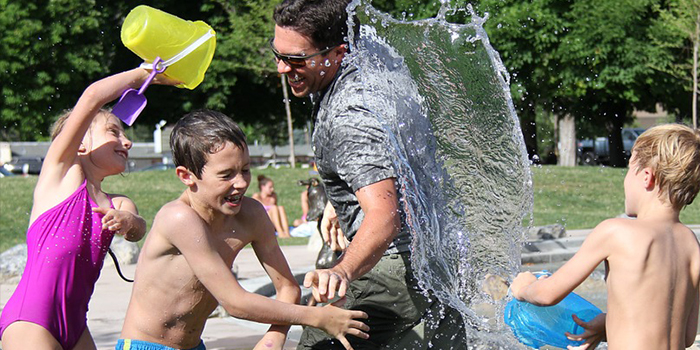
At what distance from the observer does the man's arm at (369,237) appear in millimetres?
2641

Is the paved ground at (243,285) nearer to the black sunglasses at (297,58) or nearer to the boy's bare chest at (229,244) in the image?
the boy's bare chest at (229,244)

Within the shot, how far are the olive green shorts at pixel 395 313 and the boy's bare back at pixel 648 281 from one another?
61cm

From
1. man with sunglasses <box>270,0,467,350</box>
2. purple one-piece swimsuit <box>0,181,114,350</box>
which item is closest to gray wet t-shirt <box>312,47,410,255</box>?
man with sunglasses <box>270,0,467,350</box>

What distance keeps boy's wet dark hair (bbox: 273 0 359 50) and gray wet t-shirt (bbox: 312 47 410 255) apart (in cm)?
12

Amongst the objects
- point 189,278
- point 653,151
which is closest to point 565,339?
point 653,151

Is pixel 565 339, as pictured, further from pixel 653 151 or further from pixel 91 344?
pixel 91 344

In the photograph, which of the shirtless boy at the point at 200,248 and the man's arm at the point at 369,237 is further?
the shirtless boy at the point at 200,248

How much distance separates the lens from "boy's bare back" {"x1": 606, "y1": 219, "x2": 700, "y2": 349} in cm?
303

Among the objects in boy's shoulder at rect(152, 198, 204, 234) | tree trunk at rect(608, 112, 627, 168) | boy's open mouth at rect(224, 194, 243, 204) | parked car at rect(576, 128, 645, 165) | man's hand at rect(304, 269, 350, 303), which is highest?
boy's open mouth at rect(224, 194, 243, 204)

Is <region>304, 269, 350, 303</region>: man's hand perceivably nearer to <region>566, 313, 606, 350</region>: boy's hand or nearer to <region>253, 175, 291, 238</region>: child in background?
<region>566, 313, 606, 350</region>: boy's hand

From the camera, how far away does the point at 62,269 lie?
137 inches

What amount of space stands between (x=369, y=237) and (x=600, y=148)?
4415cm

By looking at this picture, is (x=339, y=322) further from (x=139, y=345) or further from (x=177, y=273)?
(x=139, y=345)

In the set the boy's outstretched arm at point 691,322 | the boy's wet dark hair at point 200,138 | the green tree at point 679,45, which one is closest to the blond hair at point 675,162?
the boy's outstretched arm at point 691,322
